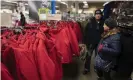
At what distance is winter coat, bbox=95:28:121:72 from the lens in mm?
3184

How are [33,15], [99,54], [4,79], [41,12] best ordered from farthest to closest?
1. [33,15]
2. [41,12]
3. [99,54]
4. [4,79]

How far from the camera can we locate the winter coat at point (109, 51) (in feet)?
10.4

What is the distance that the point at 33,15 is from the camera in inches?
163

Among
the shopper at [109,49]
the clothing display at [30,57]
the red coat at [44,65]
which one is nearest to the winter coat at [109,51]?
the shopper at [109,49]

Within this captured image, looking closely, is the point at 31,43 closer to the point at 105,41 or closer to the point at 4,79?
the point at 4,79

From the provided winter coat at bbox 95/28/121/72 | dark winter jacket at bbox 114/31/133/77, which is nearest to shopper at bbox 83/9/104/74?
winter coat at bbox 95/28/121/72

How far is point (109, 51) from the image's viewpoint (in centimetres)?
320

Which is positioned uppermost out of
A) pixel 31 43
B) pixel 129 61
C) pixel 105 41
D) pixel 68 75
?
pixel 31 43

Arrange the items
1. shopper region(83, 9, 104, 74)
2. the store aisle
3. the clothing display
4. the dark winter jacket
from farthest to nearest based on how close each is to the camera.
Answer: shopper region(83, 9, 104, 74) < the store aisle < the dark winter jacket < the clothing display

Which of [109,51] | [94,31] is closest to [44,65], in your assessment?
[109,51]

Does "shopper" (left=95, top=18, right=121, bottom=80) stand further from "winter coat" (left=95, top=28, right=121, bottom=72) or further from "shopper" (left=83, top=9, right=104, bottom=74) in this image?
"shopper" (left=83, top=9, right=104, bottom=74)

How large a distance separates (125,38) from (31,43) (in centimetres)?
178

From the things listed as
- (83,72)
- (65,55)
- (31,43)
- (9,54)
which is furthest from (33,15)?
(9,54)

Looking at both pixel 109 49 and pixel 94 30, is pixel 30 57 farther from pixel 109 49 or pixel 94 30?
pixel 94 30
